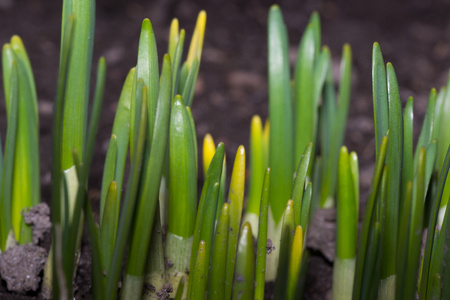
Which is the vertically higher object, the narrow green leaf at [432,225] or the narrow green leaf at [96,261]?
the narrow green leaf at [432,225]

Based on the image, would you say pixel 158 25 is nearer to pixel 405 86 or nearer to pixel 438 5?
pixel 405 86

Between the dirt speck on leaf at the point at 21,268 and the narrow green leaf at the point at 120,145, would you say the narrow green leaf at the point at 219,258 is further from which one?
the dirt speck on leaf at the point at 21,268

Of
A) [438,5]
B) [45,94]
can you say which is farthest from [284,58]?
[438,5]

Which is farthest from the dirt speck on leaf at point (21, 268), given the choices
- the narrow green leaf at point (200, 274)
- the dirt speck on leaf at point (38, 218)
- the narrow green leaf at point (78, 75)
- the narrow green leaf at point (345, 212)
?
the narrow green leaf at point (345, 212)

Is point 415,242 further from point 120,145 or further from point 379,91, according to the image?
point 120,145

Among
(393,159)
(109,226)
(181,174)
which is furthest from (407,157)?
(109,226)

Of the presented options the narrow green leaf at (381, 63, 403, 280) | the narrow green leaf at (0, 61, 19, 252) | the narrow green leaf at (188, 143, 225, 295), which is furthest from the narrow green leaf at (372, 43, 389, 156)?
the narrow green leaf at (0, 61, 19, 252)
